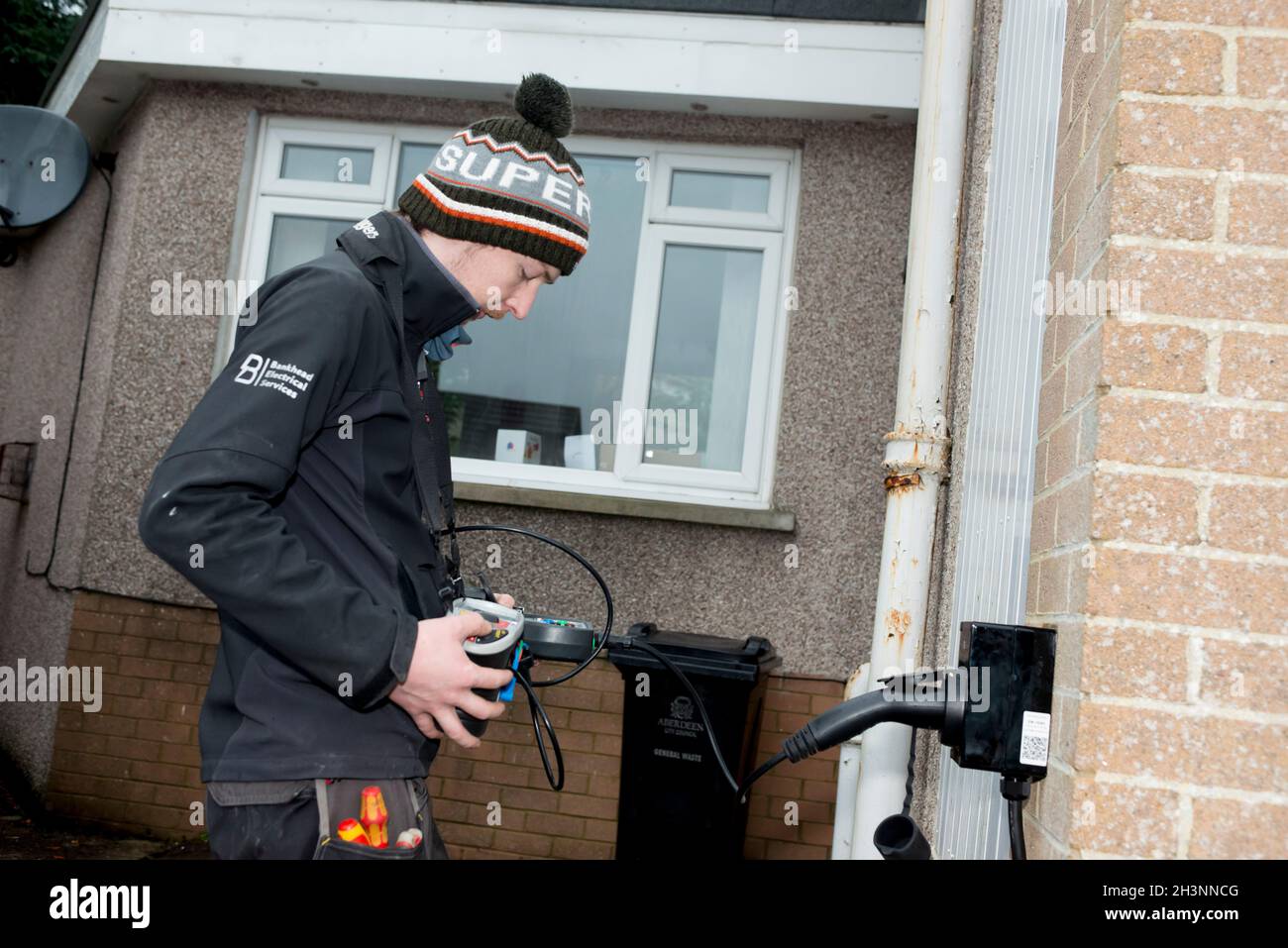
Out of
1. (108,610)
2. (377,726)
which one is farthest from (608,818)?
(377,726)

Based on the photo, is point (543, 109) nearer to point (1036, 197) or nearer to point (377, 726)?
point (1036, 197)

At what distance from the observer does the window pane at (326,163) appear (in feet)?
17.0

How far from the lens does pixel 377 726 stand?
5.21ft

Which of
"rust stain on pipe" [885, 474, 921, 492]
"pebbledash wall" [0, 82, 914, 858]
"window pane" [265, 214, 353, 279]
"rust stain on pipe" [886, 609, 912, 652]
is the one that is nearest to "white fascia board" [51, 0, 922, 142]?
"pebbledash wall" [0, 82, 914, 858]

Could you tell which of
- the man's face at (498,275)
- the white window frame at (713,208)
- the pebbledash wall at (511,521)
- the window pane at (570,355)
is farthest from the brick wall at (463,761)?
the man's face at (498,275)

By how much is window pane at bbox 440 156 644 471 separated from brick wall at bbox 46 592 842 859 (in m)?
1.23

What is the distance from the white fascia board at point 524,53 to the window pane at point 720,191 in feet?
1.00

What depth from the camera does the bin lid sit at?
11.3 feet

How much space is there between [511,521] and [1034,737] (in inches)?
140

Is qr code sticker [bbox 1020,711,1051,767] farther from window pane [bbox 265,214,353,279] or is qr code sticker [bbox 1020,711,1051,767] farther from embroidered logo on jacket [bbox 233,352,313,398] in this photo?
window pane [bbox 265,214,353,279]

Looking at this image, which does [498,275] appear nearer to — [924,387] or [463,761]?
[924,387]

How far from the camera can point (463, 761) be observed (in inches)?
185

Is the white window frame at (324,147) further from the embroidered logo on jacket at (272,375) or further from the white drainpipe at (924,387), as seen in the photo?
the embroidered logo on jacket at (272,375)

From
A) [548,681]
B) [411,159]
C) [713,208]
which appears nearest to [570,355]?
[713,208]
